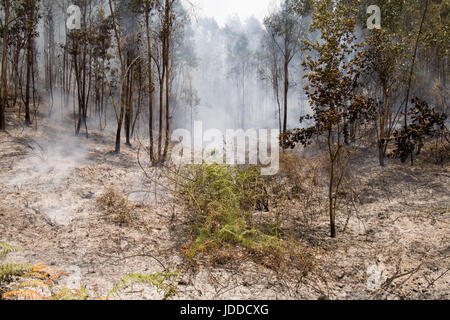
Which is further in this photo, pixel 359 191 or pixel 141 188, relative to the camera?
pixel 359 191

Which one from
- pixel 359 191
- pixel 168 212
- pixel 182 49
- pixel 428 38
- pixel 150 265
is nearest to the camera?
pixel 150 265

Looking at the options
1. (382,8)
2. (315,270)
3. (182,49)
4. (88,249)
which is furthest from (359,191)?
(182,49)

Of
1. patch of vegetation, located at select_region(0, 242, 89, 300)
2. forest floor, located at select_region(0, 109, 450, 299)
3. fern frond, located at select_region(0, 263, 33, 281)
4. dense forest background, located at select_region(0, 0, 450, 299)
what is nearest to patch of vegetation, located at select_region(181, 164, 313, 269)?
dense forest background, located at select_region(0, 0, 450, 299)

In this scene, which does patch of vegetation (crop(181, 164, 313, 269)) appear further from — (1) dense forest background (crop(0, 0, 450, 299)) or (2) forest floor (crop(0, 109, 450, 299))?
(2) forest floor (crop(0, 109, 450, 299))

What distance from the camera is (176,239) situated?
4.87 meters

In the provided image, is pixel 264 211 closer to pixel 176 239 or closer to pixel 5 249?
pixel 176 239

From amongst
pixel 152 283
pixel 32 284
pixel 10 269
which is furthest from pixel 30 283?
pixel 152 283

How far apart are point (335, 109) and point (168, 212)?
3.72 metres

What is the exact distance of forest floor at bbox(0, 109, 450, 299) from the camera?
3.59 m

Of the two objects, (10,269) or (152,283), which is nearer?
(10,269)

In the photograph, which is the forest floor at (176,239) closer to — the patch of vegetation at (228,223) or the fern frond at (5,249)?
the fern frond at (5,249)
